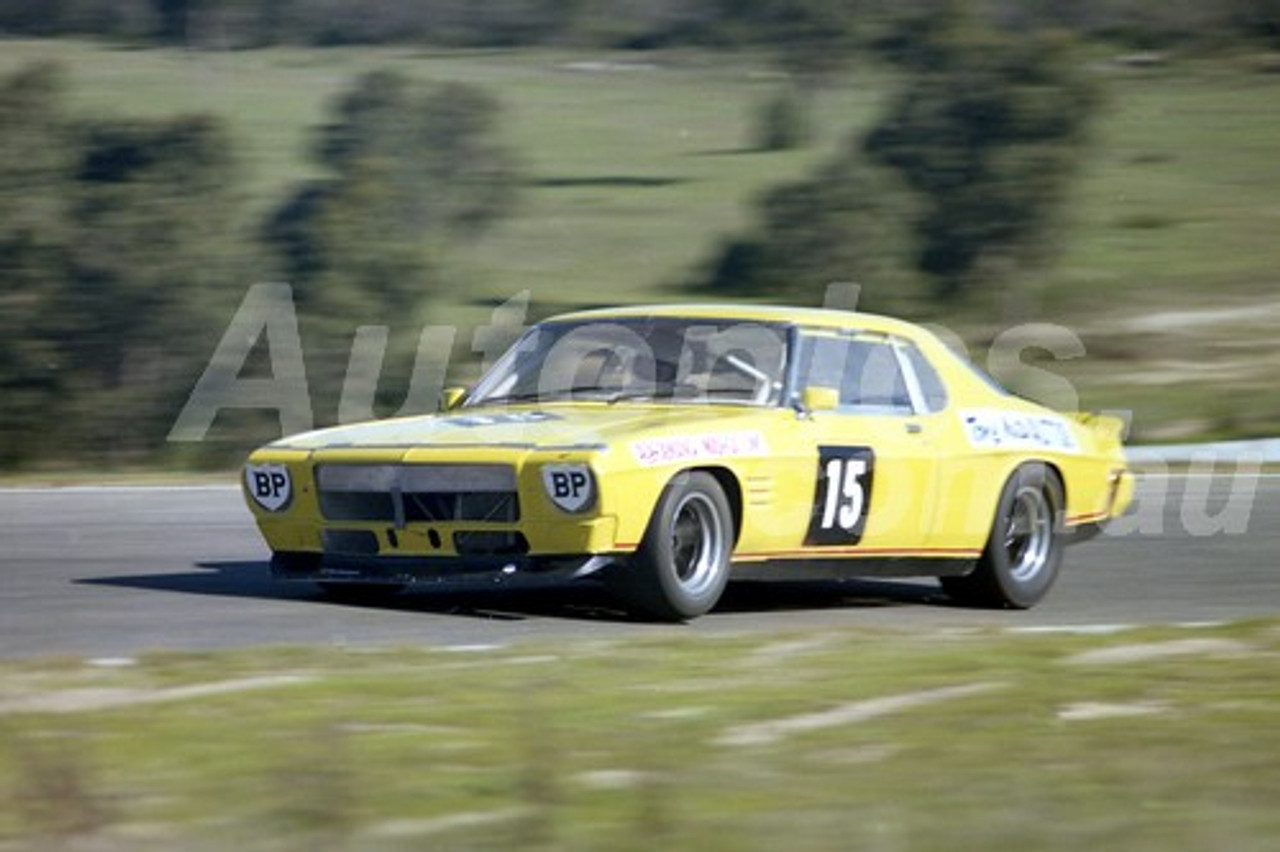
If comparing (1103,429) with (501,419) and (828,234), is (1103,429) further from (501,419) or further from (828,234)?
(828,234)

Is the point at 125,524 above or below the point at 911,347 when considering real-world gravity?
below

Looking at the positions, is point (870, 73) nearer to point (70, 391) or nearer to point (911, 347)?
point (70, 391)

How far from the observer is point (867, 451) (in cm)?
998

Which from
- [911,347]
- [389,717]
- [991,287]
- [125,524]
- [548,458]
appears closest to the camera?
[389,717]

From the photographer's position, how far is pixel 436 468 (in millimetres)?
9023

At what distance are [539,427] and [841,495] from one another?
1.37 m

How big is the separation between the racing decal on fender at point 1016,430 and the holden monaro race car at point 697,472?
0.5 inches

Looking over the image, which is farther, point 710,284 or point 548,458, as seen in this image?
point 710,284

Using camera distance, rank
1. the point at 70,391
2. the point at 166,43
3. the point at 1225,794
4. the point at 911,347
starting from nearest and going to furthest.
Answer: the point at 1225,794, the point at 911,347, the point at 70,391, the point at 166,43

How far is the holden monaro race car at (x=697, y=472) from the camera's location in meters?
8.95

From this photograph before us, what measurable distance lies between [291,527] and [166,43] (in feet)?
182

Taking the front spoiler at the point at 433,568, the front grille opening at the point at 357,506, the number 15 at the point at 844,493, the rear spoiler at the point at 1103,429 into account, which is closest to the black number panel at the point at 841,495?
the number 15 at the point at 844,493

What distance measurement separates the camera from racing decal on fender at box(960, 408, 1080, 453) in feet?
35.1

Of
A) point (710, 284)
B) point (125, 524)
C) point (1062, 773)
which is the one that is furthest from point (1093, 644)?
point (710, 284)
